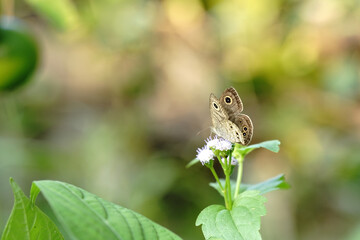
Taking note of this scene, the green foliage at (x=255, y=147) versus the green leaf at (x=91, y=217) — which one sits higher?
the green foliage at (x=255, y=147)

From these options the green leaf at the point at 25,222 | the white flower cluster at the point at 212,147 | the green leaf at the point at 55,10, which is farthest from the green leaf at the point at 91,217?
the green leaf at the point at 55,10

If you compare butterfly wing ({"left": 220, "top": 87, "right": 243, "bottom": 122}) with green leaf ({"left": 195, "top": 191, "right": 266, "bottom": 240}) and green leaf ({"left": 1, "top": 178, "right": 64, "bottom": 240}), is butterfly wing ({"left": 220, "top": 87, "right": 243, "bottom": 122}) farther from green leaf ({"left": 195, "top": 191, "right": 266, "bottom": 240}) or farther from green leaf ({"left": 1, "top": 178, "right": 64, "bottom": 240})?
green leaf ({"left": 1, "top": 178, "right": 64, "bottom": 240})

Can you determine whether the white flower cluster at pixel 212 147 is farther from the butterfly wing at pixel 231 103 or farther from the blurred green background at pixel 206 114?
the blurred green background at pixel 206 114

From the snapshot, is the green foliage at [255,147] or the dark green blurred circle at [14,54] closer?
the green foliage at [255,147]

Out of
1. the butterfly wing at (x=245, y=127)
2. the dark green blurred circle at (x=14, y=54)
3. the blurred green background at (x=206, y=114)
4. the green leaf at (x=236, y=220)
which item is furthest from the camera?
the blurred green background at (x=206, y=114)

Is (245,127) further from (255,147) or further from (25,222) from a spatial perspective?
(25,222)

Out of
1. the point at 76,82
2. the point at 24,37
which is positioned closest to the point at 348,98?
the point at 24,37

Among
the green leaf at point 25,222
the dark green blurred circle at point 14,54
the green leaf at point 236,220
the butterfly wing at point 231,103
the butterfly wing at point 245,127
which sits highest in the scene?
the dark green blurred circle at point 14,54

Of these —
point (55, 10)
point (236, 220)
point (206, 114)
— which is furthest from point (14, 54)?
point (206, 114)
